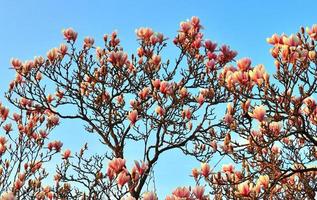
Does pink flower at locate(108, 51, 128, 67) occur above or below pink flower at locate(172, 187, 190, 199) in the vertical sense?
above

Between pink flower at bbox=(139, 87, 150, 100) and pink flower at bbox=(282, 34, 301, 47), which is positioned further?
pink flower at bbox=(139, 87, 150, 100)

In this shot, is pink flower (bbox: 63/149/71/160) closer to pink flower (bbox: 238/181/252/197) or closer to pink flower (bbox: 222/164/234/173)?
pink flower (bbox: 222/164/234/173)

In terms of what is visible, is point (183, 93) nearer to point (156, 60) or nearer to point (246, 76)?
point (156, 60)

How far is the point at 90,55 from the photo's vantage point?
805 cm

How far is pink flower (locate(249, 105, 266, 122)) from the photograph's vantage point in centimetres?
409

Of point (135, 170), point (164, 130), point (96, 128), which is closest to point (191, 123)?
point (164, 130)

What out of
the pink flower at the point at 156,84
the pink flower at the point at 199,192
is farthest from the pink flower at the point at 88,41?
the pink flower at the point at 199,192

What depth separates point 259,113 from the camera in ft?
13.5

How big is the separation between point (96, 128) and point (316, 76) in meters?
4.75

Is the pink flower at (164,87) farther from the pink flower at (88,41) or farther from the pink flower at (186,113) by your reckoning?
the pink flower at (88,41)

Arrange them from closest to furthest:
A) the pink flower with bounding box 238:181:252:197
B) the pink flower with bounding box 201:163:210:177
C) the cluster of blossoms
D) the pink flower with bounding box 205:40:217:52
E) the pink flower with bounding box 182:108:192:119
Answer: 1. the pink flower with bounding box 238:181:252:197
2. the cluster of blossoms
3. the pink flower with bounding box 201:163:210:177
4. the pink flower with bounding box 205:40:217:52
5. the pink flower with bounding box 182:108:192:119

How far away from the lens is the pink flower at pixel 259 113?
4.09 m

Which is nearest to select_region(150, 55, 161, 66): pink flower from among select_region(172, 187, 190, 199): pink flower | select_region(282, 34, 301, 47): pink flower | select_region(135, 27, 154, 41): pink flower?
select_region(135, 27, 154, 41): pink flower

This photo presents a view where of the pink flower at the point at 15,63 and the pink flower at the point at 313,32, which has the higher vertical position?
the pink flower at the point at 15,63
